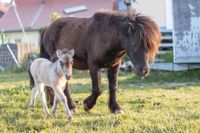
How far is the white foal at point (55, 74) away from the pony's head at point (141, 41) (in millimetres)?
984

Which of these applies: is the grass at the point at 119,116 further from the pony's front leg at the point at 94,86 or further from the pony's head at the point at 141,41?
the pony's head at the point at 141,41

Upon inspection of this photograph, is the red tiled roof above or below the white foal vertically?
below

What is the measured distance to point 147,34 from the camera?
23.5 ft

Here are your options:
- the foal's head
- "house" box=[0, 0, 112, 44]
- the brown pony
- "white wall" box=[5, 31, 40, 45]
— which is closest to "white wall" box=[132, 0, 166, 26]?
"house" box=[0, 0, 112, 44]

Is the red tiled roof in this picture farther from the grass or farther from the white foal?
the white foal

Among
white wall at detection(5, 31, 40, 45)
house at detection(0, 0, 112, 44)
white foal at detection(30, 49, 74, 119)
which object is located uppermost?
white foal at detection(30, 49, 74, 119)

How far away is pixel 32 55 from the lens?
2388 centimetres

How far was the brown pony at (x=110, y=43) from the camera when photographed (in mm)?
7180

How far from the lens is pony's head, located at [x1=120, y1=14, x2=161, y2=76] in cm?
712

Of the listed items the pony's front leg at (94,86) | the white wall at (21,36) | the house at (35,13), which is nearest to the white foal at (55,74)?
the pony's front leg at (94,86)

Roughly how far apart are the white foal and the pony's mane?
3.55 ft

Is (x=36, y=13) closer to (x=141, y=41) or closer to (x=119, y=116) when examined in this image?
(x=141, y=41)

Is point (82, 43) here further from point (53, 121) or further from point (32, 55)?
point (32, 55)

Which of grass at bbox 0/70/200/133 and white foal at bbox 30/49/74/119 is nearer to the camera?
grass at bbox 0/70/200/133
